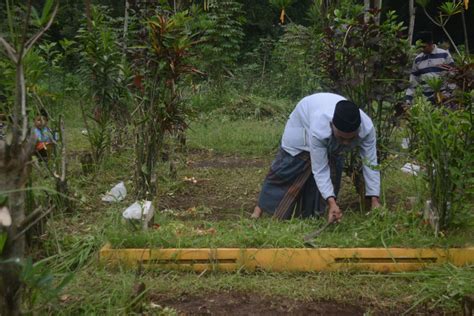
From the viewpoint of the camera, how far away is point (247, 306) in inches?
137

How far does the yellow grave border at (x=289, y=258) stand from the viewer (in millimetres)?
4000

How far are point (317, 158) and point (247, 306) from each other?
1558 mm

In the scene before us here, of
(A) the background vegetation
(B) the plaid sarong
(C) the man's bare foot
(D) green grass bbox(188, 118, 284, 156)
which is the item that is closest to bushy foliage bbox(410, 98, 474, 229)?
(A) the background vegetation

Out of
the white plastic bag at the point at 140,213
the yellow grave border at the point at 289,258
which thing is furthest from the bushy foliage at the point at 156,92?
the yellow grave border at the point at 289,258

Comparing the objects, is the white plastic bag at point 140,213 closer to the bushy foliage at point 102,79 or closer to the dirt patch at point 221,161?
the bushy foliage at point 102,79

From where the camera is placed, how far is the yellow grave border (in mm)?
4000

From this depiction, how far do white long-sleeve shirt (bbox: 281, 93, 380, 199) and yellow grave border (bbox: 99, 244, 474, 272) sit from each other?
66 centimetres

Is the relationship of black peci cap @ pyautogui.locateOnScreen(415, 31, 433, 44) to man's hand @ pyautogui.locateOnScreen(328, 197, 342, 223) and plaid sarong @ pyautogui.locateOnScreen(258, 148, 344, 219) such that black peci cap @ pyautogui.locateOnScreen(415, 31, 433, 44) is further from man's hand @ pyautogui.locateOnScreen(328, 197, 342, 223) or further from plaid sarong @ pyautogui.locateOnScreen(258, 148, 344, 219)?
man's hand @ pyautogui.locateOnScreen(328, 197, 342, 223)

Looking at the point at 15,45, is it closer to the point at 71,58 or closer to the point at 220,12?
the point at 220,12

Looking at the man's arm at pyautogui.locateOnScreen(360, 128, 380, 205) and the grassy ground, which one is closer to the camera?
the grassy ground

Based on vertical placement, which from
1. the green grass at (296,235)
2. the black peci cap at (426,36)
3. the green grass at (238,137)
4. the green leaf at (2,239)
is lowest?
the green grass at (238,137)

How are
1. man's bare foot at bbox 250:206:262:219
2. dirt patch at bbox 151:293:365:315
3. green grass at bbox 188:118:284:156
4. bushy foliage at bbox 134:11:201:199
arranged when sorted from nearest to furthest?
dirt patch at bbox 151:293:365:315 < bushy foliage at bbox 134:11:201:199 < man's bare foot at bbox 250:206:262:219 < green grass at bbox 188:118:284:156

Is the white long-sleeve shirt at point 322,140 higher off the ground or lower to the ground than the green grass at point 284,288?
higher

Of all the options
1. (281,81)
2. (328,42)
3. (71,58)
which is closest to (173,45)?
(328,42)
